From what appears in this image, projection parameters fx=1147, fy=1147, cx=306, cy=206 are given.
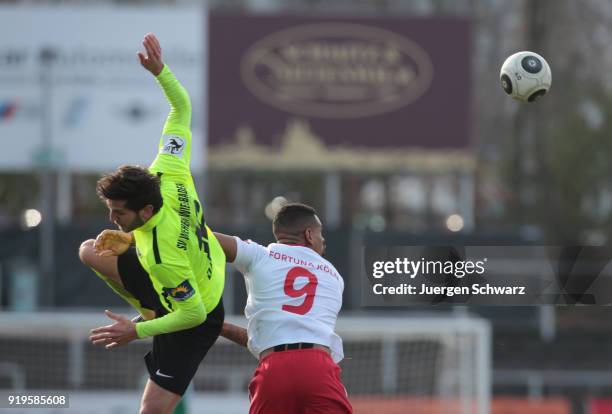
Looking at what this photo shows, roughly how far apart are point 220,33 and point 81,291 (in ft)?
17.7

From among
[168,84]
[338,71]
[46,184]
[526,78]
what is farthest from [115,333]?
[338,71]

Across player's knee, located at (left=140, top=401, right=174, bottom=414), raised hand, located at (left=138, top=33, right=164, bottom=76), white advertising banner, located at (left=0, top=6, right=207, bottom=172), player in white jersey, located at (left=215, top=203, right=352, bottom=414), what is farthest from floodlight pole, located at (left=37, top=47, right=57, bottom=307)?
player in white jersey, located at (left=215, top=203, right=352, bottom=414)

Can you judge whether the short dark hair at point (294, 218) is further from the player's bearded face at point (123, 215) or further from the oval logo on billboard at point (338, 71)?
the oval logo on billboard at point (338, 71)

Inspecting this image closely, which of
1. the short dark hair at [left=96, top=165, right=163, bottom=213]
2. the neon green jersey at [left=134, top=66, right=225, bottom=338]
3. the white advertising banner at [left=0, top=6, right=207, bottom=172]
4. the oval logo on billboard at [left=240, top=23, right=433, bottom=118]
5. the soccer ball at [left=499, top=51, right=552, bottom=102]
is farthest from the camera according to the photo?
the oval logo on billboard at [left=240, top=23, right=433, bottom=118]

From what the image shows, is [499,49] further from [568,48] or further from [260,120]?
[260,120]

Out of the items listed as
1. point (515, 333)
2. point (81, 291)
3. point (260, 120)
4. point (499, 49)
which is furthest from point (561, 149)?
point (81, 291)

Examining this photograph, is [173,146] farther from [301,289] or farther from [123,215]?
[301,289]

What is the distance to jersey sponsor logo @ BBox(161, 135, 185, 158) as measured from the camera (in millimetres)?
A: 6945

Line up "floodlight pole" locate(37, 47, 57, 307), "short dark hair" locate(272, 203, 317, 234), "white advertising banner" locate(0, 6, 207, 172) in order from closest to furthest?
"short dark hair" locate(272, 203, 317, 234), "floodlight pole" locate(37, 47, 57, 307), "white advertising banner" locate(0, 6, 207, 172)

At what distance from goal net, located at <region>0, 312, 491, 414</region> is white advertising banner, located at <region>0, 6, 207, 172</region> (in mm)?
7854

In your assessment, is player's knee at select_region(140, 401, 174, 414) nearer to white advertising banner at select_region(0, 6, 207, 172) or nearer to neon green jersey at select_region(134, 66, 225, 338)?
neon green jersey at select_region(134, 66, 225, 338)

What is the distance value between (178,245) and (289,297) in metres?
0.70

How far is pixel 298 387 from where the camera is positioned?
637cm

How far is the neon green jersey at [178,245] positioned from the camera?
646 cm
